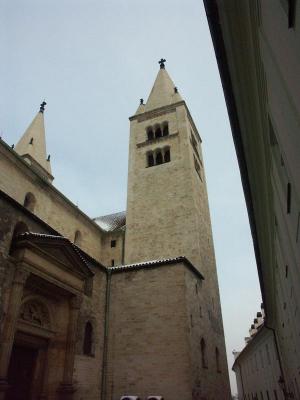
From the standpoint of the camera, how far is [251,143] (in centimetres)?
716

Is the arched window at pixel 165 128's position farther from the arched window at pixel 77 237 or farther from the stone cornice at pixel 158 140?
the arched window at pixel 77 237

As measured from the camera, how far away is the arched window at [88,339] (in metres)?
14.5

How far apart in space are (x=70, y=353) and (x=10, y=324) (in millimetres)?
3378

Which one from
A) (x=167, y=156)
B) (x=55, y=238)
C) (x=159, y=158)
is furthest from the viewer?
(x=159, y=158)

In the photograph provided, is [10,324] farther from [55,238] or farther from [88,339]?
[88,339]

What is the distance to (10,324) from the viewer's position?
10.7 m

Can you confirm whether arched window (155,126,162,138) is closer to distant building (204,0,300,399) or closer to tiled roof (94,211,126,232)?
tiled roof (94,211,126,232)

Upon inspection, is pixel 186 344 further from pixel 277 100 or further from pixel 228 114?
pixel 277 100

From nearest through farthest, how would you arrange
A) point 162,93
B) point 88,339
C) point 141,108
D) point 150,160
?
point 88,339, point 150,160, point 141,108, point 162,93

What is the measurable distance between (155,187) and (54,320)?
14609 millimetres

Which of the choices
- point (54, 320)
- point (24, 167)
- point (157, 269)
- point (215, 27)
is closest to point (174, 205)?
point (157, 269)

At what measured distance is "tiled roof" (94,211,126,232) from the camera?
27967mm

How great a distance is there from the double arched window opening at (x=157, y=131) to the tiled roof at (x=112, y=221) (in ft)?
24.5

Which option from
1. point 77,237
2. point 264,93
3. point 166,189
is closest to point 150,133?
point 166,189
